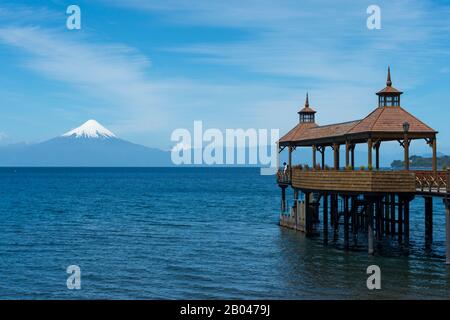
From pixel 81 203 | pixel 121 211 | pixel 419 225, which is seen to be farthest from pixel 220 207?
pixel 419 225

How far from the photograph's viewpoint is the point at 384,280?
92.9 ft

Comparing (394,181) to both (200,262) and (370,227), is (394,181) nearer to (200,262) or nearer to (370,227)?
(370,227)

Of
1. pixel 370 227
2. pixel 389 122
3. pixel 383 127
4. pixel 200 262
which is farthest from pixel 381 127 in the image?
pixel 200 262

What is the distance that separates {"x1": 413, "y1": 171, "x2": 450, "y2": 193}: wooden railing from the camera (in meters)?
31.7

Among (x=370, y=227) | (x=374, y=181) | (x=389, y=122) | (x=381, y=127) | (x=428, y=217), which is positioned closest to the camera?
(x=374, y=181)

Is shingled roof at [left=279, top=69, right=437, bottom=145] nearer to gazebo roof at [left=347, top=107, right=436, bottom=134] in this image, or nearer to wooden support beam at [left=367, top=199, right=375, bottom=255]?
gazebo roof at [left=347, top=107, right=436, bottom=134]

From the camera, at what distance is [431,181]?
32.5 m

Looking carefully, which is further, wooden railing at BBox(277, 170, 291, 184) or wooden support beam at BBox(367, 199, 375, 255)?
wooden railing at BBox(277, 170, 291, 184)

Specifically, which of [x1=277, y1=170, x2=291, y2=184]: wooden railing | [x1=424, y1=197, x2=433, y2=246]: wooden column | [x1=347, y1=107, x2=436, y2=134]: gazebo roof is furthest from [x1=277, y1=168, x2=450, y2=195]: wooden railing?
[x1=277, y1=170, x2=291, y2=184]: wooden railing

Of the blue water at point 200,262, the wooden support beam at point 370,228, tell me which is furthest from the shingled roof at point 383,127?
the blue water at point 200,262

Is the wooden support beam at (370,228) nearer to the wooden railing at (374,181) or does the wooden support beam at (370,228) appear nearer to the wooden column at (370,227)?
the wooden column at (370,227)
